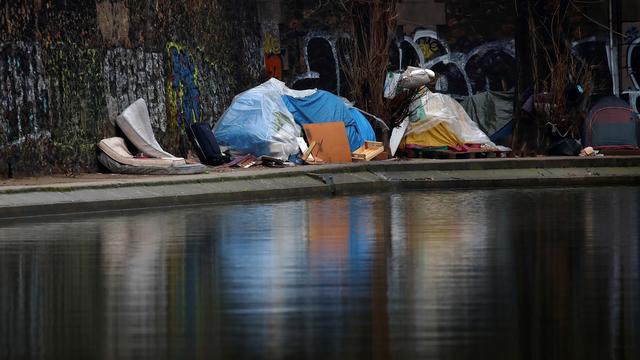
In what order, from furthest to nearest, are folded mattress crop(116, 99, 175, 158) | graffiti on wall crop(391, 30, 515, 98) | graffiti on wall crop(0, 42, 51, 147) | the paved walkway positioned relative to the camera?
graffiti on wall crop(391, 30, 515, 98)
folded mattress crop(116, 99, 175, 158)
graffiti on wall crop(0, 42, 51, 147)
the paved walkway

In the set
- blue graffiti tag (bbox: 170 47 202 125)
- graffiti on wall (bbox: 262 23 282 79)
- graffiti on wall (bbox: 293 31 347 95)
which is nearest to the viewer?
blue graffiti tag (bbox: 170 47 202 125)

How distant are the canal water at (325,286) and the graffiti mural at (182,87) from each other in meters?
10.2

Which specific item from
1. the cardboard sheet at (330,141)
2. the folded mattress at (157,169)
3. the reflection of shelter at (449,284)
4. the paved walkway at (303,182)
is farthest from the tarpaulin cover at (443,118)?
the reflection of shelter at (449,284)

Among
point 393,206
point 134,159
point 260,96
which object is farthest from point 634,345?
point 260,96

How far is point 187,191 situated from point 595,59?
14.8 meters

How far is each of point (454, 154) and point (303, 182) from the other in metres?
6.16

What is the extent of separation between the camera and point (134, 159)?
83.8 feet

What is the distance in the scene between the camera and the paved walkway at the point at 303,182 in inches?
796

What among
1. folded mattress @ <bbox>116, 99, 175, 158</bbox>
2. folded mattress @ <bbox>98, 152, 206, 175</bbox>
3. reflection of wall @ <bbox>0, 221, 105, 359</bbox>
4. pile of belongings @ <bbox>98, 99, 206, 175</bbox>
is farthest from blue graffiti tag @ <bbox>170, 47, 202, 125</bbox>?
reflection of wall @ <bbox>0, 221, 105, 359</bbox>

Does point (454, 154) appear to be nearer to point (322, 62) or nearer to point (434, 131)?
point (434, 131)

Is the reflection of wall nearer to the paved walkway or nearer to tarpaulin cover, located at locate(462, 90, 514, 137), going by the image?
the paved walkway

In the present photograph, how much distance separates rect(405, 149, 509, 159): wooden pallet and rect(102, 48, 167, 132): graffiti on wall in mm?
5248

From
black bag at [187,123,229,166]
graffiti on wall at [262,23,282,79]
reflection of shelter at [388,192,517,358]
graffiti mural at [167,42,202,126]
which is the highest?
graffiti on wall at [262,23,282,79]

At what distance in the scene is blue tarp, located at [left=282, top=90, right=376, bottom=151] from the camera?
30266 millimetres
